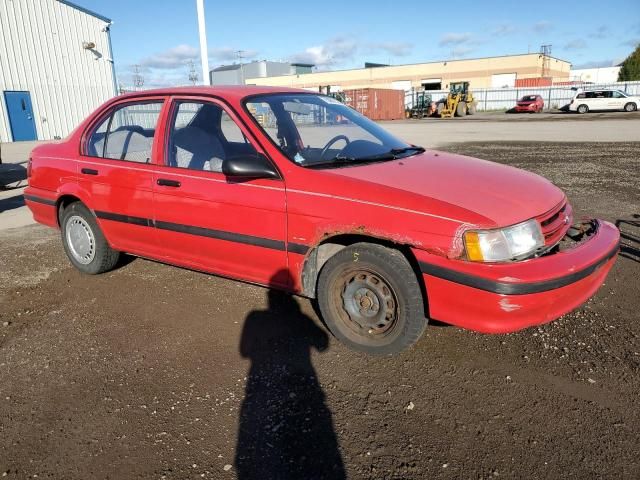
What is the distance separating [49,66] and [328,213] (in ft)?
81.5

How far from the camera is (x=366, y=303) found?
123 inches

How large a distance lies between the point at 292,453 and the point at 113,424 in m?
0.99

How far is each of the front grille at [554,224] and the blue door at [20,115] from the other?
24415 millimetres

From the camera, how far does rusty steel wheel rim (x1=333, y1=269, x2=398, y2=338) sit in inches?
120

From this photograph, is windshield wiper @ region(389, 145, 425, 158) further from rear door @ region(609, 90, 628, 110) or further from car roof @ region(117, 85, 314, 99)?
rear door @ region(609, 90, 628, 110)

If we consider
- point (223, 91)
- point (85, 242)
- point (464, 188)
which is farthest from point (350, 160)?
point (85, 242)

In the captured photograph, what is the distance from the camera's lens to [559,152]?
13.6 meters

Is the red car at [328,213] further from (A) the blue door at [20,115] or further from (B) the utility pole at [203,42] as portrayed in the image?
(A) the blue door at [20,115]

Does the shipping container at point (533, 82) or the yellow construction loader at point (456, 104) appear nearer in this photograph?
the yellow construction loader at point (456, 104)

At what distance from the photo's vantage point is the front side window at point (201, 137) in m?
3.70

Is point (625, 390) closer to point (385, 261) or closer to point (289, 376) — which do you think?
point (385, 261)

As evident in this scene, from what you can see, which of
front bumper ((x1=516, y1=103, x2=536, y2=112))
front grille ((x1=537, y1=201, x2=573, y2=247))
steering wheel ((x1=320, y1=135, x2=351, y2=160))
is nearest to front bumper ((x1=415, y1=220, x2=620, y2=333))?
front grille ((x1=537, y1=201, x2=573, y2=247))

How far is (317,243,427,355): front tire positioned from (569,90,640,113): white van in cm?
4116

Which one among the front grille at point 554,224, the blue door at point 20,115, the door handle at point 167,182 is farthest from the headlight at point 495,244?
the blue door at point 20,115
